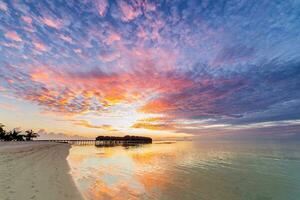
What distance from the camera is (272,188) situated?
18.9 m

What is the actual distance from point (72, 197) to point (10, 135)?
360 ft

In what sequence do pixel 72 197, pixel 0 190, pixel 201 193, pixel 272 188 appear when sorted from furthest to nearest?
pixel 272 188, pixel 201 193, pixel 72 197, pixel 0 190

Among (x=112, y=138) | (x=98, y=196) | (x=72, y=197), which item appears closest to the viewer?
(x=72, y=197)

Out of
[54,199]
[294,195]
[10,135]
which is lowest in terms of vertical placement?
[294,195]

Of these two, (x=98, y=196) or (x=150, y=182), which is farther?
(x=150, y=182)

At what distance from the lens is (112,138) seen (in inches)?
6427

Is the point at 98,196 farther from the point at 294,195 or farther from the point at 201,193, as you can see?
the point at 294,195

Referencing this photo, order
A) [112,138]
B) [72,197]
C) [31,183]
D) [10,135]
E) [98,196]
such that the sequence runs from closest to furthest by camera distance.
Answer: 1. [72,197]
2. [31,183]
3. [98,196]
4. [10,135]
5. [112,138]

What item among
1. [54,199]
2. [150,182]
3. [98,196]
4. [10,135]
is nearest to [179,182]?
[150,182]

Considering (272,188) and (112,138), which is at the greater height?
(112,138)

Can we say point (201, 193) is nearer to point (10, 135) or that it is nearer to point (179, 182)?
point (179, 182)

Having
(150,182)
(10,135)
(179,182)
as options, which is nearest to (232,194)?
(179,182)

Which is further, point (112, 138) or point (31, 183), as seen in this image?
point (112, 138)

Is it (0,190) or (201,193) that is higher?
(0,190)
